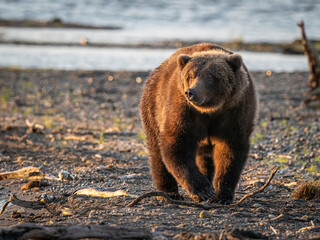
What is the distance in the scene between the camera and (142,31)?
29.1m

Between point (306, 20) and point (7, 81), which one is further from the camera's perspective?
point (306, 20)

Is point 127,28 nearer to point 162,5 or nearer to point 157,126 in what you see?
point 162,5

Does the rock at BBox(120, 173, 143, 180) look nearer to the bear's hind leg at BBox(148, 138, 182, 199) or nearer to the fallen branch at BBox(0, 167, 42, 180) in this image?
the bear's hind leg at BBox(148, 138, 182, 199)

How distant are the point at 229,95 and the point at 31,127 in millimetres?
4873

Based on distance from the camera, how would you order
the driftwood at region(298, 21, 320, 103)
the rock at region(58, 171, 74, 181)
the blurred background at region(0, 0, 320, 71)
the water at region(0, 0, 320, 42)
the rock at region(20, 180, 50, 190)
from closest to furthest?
1. the rock at region(20, 180, 50, 190)
2. the rock at region(58, 171, 74, 181)
3. the driftwood at region(298, 21, 320, 103)
4. the blurred background at region(0, 0, 320, 71)
5. the water at region(0, 0, 320, 42)

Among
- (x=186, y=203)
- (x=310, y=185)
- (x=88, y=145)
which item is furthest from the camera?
(x=88, y=145)

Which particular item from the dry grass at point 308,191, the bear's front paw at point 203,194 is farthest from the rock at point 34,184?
the dry grass at point 308,191

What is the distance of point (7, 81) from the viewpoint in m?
14.9

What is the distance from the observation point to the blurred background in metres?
19.8

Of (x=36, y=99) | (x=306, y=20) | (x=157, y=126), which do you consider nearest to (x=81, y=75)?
(x=36, y=99)

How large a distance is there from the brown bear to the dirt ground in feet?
0.99

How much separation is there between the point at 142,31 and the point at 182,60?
24.3 m

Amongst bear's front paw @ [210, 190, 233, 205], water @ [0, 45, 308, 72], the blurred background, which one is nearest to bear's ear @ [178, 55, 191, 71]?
bear's front paw @ [210, 190, 233, 205]

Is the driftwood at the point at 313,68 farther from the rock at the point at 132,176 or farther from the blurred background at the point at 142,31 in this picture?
the blurred background at the point at 142,31
